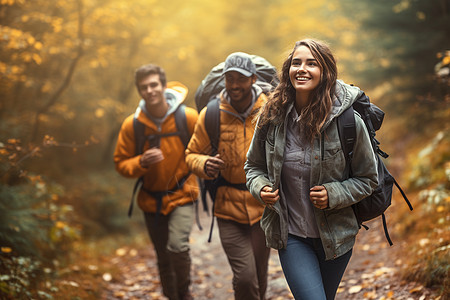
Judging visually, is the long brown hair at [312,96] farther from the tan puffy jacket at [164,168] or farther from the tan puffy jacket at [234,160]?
the tan puffy jacket at [164,168]

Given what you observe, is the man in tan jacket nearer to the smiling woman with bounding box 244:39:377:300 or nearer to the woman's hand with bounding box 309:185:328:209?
the smiling woman with bounding box 244:39:377:300

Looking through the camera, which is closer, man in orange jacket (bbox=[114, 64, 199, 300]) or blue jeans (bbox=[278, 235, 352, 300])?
blue jeans (bbox=[278, 235, 352, 300])

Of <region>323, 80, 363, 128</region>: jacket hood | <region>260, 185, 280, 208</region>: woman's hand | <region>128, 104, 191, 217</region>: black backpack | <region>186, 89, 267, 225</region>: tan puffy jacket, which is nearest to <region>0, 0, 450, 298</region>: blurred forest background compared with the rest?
<region>128, 104, 191, 217</region>: black backpack

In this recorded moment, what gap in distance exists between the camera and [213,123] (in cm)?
420

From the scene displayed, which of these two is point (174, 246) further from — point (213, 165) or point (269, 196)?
point (269, 196)

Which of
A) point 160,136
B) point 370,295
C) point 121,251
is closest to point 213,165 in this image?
point 160,136

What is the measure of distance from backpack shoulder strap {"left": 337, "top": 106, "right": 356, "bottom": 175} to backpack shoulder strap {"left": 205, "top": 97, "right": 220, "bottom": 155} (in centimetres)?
167

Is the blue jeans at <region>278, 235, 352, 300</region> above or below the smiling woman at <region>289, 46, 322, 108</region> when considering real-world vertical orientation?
below

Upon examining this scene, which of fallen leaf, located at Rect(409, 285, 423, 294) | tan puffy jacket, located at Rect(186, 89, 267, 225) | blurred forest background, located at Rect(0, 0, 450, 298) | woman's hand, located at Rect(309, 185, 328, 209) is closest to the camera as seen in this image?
woman's hand, located at Rect(309, 185, 328, 209)

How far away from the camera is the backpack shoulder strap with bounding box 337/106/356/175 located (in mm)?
2723

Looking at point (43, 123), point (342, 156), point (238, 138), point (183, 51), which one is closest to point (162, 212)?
point (238, 138)

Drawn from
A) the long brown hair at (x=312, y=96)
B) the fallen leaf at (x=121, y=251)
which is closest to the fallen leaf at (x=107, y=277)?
the fallen leaf at (x=121, y=251)

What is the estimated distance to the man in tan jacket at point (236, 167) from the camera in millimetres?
3996

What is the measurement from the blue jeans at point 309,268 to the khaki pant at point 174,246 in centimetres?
208
